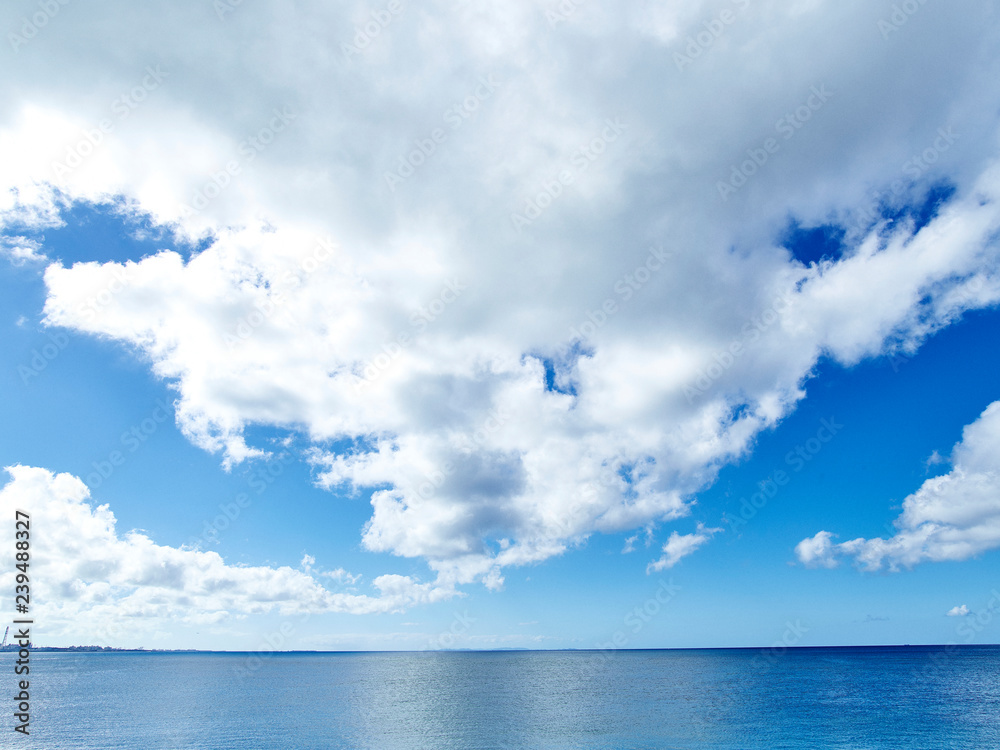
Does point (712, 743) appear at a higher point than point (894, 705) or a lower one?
higher

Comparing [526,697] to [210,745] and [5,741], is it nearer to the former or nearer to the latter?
[210,745]

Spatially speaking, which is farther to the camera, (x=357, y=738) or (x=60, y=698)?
(x=60, y=698)

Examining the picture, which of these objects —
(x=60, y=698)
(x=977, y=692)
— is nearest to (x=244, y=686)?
(x=60, y=698)

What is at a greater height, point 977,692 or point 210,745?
point 210,745

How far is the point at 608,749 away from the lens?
49.1 metres

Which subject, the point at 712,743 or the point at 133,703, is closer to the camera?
the point at 712,743

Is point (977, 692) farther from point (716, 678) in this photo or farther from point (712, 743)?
point (712, 743)

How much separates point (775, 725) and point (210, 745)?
201 feet

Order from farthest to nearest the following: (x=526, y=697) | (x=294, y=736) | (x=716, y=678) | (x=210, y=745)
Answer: (x=716, y=678) → (x=526, y=697) → (x=294, y=736) → (x=210, y=745)

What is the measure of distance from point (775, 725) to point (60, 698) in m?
119

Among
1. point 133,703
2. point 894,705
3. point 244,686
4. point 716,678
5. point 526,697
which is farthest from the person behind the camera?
point 716,678

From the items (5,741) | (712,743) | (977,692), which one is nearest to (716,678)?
(977,692)

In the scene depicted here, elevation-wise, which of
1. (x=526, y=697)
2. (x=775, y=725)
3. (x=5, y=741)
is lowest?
(x=526, y=697)

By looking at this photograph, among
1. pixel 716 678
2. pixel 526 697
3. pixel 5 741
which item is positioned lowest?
pixel 716 678
